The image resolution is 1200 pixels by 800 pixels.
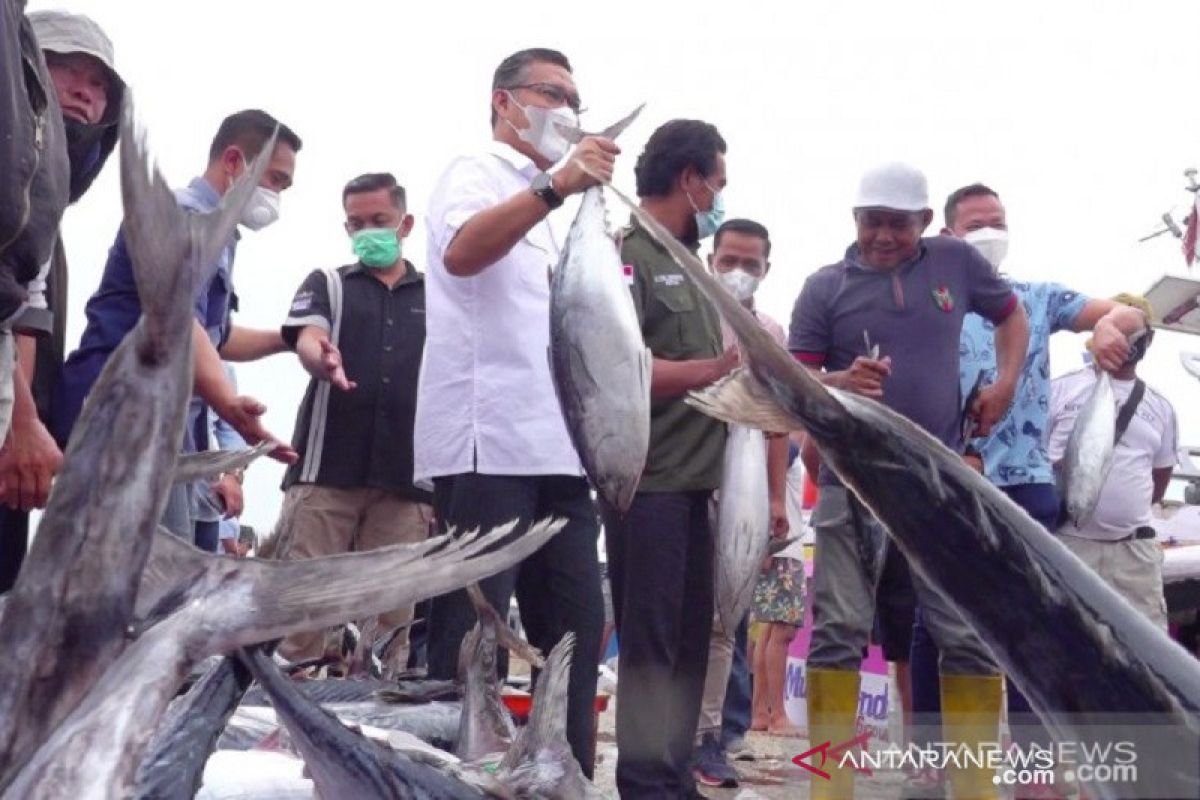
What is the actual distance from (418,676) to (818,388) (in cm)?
231

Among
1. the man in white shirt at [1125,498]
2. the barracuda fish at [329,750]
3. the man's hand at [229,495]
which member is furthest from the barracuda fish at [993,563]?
the man in white shirt at [1125,498]

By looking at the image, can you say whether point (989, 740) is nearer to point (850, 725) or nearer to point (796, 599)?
point (850, 725)

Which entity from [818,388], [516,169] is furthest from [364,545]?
[818,388]

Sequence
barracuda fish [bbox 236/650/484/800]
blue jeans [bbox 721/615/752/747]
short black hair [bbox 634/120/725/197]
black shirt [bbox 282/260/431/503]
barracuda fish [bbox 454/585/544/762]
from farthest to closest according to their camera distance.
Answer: blue jeans [bbox 721/615/752/747] → black shirt [bbox 282/260/431/503] → short black hair [bbox 634/120/725/197] → barracuda fish [bbox 454/585/544/762] → barracuda fish [bbox 236/650/484/800]

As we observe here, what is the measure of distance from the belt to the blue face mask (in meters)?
2.65

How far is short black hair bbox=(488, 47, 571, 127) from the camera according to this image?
382 centimetres

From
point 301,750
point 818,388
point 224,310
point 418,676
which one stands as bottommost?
point 418,676

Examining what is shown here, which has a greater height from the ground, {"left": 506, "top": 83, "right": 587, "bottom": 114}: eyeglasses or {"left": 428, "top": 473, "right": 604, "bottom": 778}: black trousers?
{"left": 506, "top": 83, "right": 587, "bottom": 114}: eyeglasses

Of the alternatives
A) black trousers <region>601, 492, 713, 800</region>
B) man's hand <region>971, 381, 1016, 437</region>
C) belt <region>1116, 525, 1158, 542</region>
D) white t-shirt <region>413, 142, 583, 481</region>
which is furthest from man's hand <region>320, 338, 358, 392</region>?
belt <region>1116, 525, 1158, 542</region>

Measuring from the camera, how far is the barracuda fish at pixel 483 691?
2521mm

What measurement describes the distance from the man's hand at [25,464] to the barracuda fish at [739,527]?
194 cm

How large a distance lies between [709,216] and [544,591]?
3.98ft

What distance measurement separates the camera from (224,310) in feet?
12.6

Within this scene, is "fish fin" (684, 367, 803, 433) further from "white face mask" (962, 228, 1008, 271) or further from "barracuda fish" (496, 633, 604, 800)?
"white face mask" (962, 228, 1008, 271)
